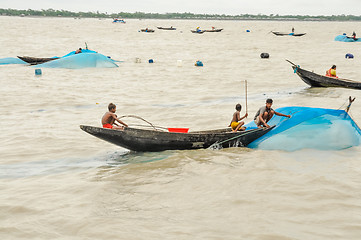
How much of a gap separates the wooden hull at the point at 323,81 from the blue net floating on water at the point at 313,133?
27.4 ft

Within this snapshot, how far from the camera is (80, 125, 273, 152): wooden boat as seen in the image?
8.89m

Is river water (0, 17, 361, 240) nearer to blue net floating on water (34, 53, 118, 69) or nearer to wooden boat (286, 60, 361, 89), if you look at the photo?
wooden boat (286, 60, 361, 89)

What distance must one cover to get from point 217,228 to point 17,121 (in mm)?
9429

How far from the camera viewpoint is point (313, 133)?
31.3 feet

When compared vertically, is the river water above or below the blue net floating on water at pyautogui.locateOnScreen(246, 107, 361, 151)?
below

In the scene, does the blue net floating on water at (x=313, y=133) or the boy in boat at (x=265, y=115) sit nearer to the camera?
the blue net floating on water at (x=313, y=133)

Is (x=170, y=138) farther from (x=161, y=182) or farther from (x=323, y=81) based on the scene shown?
(x=323, y=81)

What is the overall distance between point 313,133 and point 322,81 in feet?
31.9

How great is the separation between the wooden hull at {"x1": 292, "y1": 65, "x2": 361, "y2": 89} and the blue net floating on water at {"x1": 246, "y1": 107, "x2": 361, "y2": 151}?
835 centimetres

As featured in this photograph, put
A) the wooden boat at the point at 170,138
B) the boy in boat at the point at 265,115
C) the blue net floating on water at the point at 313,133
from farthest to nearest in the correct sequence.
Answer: the boy in boat at the point at 265,115, the blue net floating on water at the point at 313,133, the wooden boat at the point at 170,138

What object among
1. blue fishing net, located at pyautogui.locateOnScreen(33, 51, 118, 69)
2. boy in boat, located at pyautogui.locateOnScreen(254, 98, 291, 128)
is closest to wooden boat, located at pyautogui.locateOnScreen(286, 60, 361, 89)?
boy in boat, located at pyautogui.locateOnScreen(254, 98, 291, 128)

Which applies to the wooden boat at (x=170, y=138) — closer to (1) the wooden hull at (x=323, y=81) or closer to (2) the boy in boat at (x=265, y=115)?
(2) the boy in boat at (x=265, y=115)

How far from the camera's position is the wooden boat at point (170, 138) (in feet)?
29.2

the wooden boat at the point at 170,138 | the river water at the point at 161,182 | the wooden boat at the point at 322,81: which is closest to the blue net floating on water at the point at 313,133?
the river water at the point at 161,182
